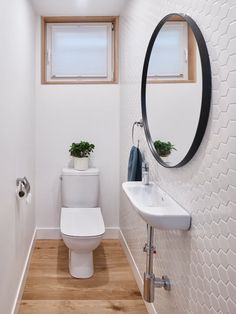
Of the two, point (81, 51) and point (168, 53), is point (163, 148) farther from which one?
point (81, 51)

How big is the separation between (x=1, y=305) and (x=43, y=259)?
119 centimetres

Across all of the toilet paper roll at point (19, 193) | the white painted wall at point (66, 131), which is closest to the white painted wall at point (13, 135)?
the toilet paper roll at point (19, 193)

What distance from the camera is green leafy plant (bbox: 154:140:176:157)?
1593 millimetres

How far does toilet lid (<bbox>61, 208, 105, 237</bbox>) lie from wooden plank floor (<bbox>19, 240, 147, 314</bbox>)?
42cm

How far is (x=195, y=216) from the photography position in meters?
1.24

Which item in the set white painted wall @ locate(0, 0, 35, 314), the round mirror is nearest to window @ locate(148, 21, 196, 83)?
the round mirror

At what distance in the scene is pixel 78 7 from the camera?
2852 mm

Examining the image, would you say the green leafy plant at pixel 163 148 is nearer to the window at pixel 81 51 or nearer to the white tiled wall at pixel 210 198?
the white tiled wall at pixel 210 198

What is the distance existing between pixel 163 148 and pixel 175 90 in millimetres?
327

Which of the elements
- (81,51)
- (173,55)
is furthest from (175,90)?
(81,51)

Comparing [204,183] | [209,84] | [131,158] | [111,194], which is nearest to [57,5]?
[131,158]

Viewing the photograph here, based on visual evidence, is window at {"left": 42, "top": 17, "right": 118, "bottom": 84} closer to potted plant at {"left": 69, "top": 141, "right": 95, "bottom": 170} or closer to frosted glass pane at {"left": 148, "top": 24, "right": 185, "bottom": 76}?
potted plant at {"left": 69, "top": 141, "right": 95, "bottom": 170}

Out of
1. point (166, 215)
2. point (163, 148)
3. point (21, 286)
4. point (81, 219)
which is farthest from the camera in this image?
point (81, 219)

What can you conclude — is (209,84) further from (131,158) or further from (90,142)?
(90,142)
